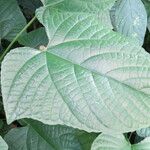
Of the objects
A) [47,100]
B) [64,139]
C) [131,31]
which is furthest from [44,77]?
[131,31]

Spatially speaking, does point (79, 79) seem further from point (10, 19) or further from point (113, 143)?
point (10, 19)

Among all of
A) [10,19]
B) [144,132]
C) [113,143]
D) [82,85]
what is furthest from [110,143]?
[10,19]

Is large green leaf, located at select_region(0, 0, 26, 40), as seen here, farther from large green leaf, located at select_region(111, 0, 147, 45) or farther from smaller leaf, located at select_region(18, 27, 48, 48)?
large green leaf, located at select_region(111, 0, 147, 45)

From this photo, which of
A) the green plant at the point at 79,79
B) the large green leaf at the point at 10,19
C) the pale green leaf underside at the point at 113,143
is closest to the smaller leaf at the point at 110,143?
the pale green leaf underside at the point at 113,143

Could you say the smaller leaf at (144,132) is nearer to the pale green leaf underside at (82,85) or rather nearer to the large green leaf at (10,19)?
the pale green leaf underside at (82,85)

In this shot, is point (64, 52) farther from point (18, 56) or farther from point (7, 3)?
point (7, 3)

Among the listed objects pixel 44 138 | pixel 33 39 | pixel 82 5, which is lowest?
pixel 44 138
